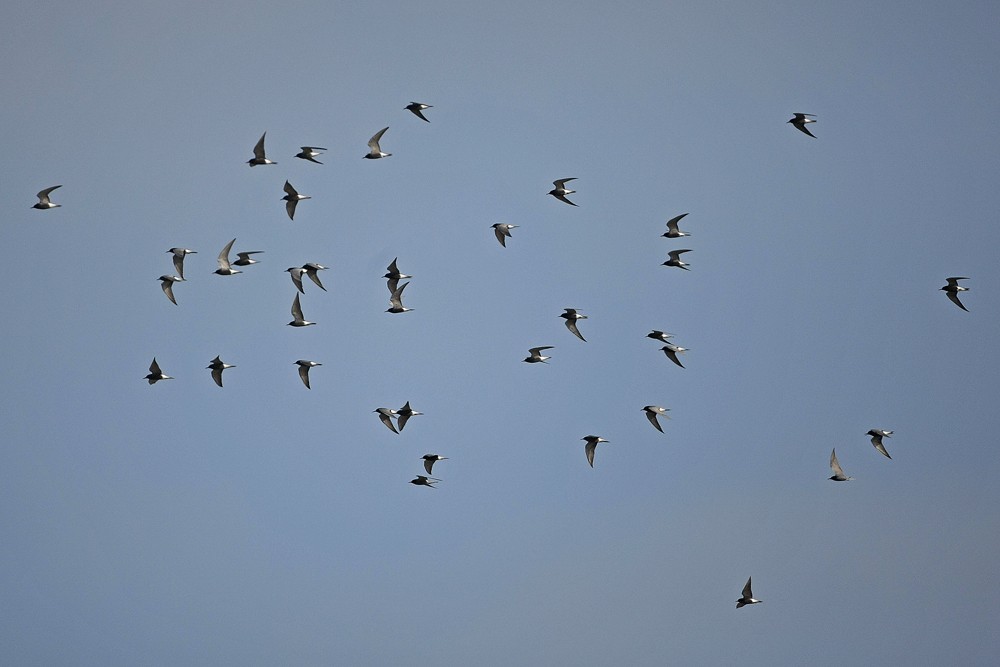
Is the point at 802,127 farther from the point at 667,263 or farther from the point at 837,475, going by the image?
the point at 837,475

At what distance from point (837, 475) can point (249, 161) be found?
33097mm

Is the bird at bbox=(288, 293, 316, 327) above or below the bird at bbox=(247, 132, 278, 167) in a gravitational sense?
below

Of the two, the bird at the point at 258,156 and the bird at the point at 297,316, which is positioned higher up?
the bird at the point at 258,156

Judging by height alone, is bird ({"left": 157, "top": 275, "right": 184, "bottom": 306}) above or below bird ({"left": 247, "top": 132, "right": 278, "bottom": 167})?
below

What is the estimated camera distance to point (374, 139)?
66.3m

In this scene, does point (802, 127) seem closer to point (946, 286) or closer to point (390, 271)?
point (946, 286)

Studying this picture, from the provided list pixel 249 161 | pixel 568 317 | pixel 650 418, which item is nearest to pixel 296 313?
pixel 249 161

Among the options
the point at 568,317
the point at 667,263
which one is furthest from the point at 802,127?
the point at 568,317

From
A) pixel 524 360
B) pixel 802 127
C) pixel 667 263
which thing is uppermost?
pixel 802 127

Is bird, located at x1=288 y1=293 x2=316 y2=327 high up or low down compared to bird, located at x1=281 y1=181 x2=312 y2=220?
down

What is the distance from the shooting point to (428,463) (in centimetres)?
6812

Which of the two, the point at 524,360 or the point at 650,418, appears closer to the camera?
the point at 650,418

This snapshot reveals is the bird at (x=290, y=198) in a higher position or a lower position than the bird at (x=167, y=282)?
higher

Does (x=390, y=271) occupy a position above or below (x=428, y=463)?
above
